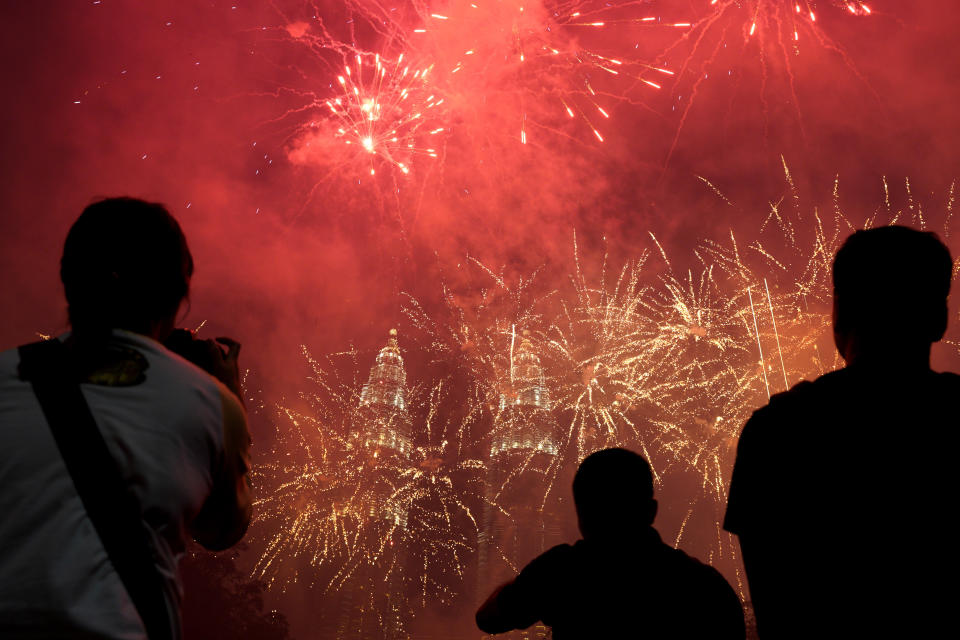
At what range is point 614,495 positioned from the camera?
290 centimetres

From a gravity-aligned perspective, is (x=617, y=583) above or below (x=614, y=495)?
below

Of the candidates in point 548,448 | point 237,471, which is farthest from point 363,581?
point 237,471

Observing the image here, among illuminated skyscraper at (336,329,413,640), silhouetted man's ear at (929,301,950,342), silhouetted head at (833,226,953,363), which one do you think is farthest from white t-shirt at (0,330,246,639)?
illuminated skyscraper at (336,329,413,640)

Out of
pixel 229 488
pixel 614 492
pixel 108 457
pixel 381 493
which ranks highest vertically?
pixel 108 457

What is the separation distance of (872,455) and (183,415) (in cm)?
216

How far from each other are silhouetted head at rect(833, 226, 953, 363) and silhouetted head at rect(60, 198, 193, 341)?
97.3 inches

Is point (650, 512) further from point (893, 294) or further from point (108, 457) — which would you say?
point (108, 457)

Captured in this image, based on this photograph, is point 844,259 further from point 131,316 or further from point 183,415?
point 131,316

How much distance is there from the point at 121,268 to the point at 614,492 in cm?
225

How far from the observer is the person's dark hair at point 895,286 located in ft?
7.32

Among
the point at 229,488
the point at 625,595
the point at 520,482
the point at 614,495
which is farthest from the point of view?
the point at 520,482

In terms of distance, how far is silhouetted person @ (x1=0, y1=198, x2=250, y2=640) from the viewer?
1.52 metres

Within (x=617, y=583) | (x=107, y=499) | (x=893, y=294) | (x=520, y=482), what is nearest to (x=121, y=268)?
(x=107, y=499)

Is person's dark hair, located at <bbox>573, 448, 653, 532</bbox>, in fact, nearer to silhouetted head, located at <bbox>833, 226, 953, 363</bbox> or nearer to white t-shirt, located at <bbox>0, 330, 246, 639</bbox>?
silhouetted head, located at <bbox>833, 226, 953, 363</bbox>
